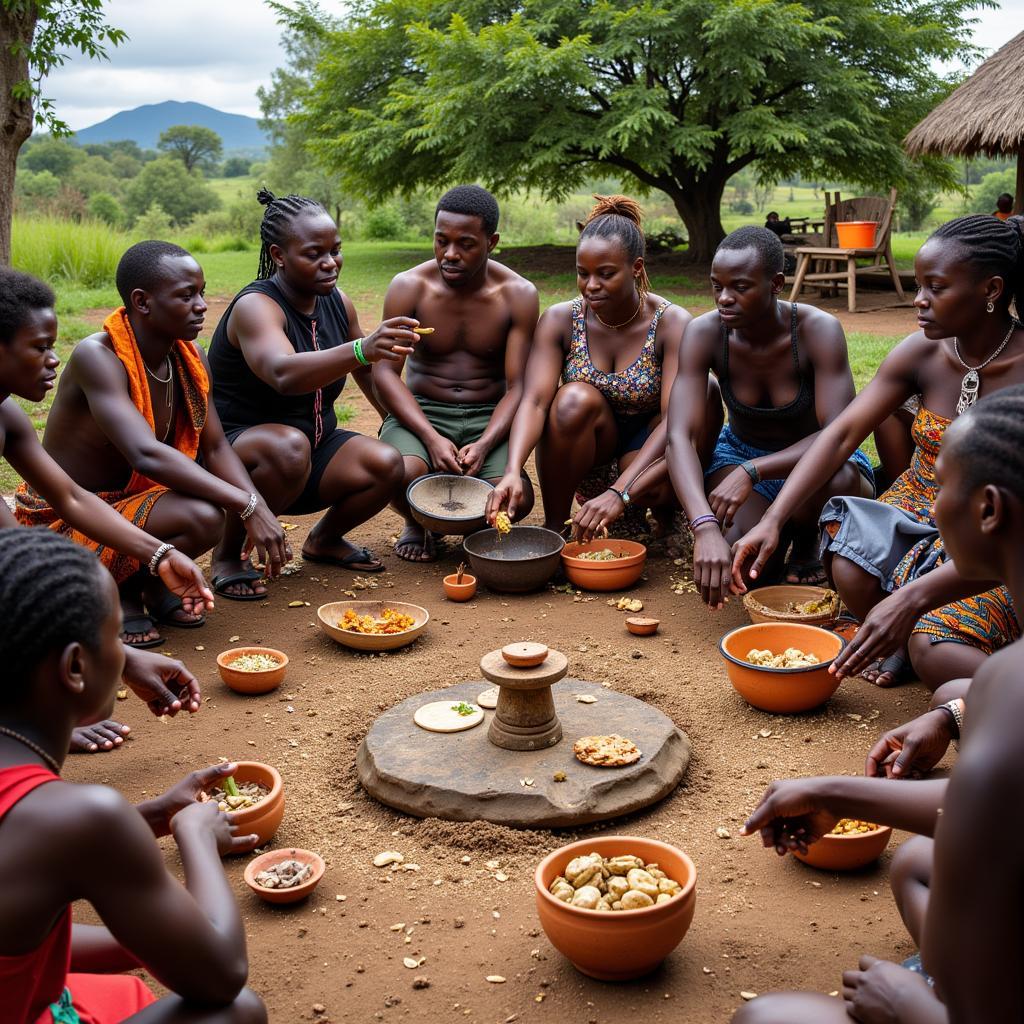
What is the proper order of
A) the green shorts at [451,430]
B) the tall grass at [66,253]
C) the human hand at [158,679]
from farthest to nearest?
1. the tall grass at [66,253]
2. the green shorts at [451,430]
3. the human hand at [158,679]

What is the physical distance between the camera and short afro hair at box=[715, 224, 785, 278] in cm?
438

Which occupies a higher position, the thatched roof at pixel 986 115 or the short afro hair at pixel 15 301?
the thatched roof at pixel 986 115

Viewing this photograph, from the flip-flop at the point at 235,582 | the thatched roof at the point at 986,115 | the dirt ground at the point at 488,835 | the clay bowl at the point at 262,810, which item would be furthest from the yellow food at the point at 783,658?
the thatched roof at the point at 986,115

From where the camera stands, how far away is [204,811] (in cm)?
214

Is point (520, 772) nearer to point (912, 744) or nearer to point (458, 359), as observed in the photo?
point (912, 744)

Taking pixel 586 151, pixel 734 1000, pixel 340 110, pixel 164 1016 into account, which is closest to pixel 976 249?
pixel 734 1000

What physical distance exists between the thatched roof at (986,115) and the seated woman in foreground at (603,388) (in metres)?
8.48

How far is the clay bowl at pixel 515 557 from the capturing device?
4789mm

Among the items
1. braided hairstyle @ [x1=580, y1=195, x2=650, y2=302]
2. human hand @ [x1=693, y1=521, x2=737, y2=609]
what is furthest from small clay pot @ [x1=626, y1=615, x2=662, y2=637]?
braided hairstyle @ [x1=580, y1=195, x2=650, y2=302]

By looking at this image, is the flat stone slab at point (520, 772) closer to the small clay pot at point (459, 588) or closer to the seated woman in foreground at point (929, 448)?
the seated woman in foreground at point (929, 448)

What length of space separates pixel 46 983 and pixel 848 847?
1899 millimetres

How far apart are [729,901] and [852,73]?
56.8ft

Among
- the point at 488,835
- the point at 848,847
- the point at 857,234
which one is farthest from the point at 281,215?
the point at 857,234

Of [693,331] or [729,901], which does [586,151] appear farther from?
[729,901]
